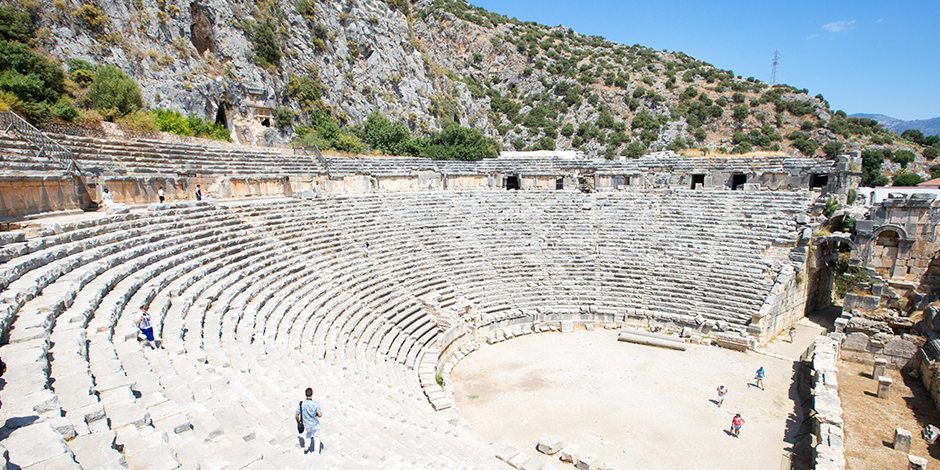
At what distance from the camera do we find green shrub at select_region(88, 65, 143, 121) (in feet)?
63.1

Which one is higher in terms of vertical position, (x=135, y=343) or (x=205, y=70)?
(x=205, y=70)

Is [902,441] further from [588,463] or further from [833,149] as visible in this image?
[833,149]

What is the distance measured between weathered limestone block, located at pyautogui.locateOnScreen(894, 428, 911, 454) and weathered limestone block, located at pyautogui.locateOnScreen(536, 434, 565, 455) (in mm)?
6617

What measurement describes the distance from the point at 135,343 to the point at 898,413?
15.2 metres

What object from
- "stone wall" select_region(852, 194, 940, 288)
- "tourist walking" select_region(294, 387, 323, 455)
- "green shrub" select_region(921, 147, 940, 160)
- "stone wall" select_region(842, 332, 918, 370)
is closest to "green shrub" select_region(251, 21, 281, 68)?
"tourist walking" select_region(294, 387, 323, 455)

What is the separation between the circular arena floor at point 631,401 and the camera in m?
8.79

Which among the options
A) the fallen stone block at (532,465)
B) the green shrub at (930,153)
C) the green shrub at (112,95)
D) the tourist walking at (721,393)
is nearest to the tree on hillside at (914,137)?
the green shrub at (930,153)

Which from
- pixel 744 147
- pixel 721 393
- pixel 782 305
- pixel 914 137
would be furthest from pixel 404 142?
pixel 914 137

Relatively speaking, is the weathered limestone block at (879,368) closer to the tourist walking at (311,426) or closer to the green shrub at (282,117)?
the tourist walking at (311,426)

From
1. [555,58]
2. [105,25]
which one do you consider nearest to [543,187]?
[105,25]

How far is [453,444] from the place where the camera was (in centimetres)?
688

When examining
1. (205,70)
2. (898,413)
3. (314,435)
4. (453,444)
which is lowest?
(898,413)

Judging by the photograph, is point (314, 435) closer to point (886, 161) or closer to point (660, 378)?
point (660, 378)

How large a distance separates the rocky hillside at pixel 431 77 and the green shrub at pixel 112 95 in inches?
199
